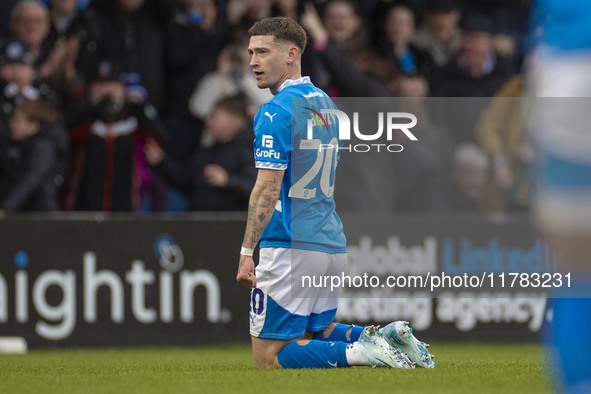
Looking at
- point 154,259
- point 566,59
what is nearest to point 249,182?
point 154,259

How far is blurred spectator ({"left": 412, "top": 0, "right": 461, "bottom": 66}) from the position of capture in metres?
12.6

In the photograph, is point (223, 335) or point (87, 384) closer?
point (87, 384)

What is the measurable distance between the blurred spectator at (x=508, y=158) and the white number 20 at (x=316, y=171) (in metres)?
4.35

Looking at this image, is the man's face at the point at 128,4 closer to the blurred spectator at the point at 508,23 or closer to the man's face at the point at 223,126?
the man's face at the point at 223,126

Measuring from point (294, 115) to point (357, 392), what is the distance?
1.97 meters

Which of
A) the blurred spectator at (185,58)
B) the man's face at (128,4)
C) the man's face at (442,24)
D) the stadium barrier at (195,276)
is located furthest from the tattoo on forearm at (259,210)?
the man's face at (442,24)

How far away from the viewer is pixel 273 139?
6.52 meters

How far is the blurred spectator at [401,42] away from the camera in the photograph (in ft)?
40.3

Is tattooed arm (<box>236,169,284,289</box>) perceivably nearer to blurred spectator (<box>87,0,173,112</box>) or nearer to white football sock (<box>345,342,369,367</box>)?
white football sock (<box>345,342,369,367</box>)

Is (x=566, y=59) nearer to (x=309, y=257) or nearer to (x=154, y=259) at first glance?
(x=309, y=257)

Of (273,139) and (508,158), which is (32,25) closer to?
(508,158)

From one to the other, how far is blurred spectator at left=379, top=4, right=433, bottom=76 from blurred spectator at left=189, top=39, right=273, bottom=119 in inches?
70.0

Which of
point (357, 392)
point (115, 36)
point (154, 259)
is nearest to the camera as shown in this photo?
point (357, 392)

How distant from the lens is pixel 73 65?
11812mm
